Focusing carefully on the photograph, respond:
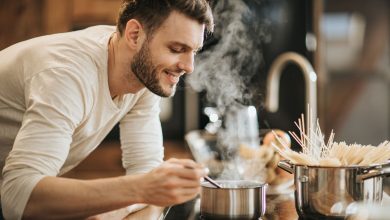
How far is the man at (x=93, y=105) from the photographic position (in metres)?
1.20

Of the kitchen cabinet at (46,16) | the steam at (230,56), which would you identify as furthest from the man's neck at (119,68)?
the kitchen cabinet at (46,16)

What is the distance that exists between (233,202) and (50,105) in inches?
19.6

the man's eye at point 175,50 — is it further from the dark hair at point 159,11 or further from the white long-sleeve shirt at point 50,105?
the white long-sleeve shirt at point 50,105

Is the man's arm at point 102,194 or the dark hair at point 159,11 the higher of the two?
the dark hair at point 159,11

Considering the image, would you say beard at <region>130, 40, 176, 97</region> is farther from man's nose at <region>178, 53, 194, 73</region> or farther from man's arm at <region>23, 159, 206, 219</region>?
man's arm at <region>23, 159, 206, 219</region>

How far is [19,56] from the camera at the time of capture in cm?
144

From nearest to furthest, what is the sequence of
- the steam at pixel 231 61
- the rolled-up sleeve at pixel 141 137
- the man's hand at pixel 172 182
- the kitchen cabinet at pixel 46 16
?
1. the man's hand at pixel 172 182
2. the rolled-up sleeve at pixel 141 137
3. the steam at pixel 231 61
4. the kitchen cabinet at pixel 46 16

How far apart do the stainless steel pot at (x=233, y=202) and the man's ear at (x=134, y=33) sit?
57 cm

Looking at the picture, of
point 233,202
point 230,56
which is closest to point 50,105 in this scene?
point 233,202

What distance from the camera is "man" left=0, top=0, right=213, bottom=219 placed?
1195mm

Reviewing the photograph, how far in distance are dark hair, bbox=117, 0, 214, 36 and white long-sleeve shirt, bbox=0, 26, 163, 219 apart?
0.12 metres

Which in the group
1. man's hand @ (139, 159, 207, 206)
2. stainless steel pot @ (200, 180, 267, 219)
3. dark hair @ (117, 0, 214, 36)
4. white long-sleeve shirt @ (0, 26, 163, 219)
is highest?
dark hair @ (117, 0, 214, 36)

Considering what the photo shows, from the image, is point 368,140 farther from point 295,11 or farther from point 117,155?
point 117,155

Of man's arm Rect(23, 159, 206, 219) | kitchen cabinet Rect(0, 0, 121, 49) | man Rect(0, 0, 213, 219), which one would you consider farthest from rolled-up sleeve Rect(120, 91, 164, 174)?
kitchen cabinet Rect(0, 0, 121, 49)
